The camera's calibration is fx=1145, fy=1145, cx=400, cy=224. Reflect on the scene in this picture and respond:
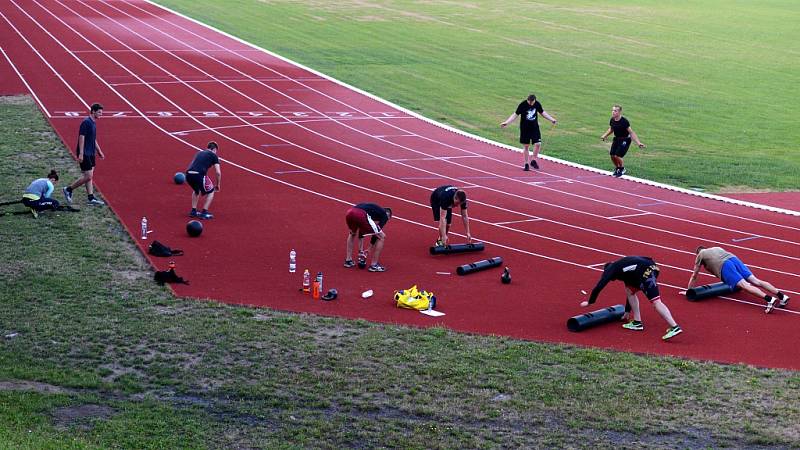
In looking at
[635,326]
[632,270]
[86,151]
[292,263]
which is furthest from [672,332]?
[86,151]

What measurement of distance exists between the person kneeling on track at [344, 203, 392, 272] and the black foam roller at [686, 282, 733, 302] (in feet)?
15.6

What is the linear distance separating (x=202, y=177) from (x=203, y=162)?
330mm

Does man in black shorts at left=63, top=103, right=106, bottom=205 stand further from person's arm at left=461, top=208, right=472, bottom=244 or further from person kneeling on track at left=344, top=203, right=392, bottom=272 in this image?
person's arm at left=461, top=208, right=472, bottom=244

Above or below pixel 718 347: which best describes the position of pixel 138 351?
below

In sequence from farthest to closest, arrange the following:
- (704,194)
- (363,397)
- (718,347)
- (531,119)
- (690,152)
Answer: (690,152) → (531,119) → (704,194) → (718,347) → (363,397)

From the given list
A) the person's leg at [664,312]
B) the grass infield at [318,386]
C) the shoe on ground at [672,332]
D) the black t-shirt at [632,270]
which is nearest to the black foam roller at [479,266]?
the grass infield at [318,386]

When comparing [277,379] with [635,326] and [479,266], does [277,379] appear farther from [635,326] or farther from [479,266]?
[479,266]

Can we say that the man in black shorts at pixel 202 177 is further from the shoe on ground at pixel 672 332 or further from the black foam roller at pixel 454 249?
the shoe on ground at pixel 672 332

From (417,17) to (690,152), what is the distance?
29148mm

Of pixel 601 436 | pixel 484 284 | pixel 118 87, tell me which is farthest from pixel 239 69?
pixel 601 436

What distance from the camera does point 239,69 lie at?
38.4 meters

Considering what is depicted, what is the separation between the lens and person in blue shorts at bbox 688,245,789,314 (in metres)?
17.0

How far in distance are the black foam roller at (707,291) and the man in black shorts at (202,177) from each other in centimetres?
883

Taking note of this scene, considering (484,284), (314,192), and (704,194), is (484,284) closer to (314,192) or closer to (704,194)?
(314,192)
